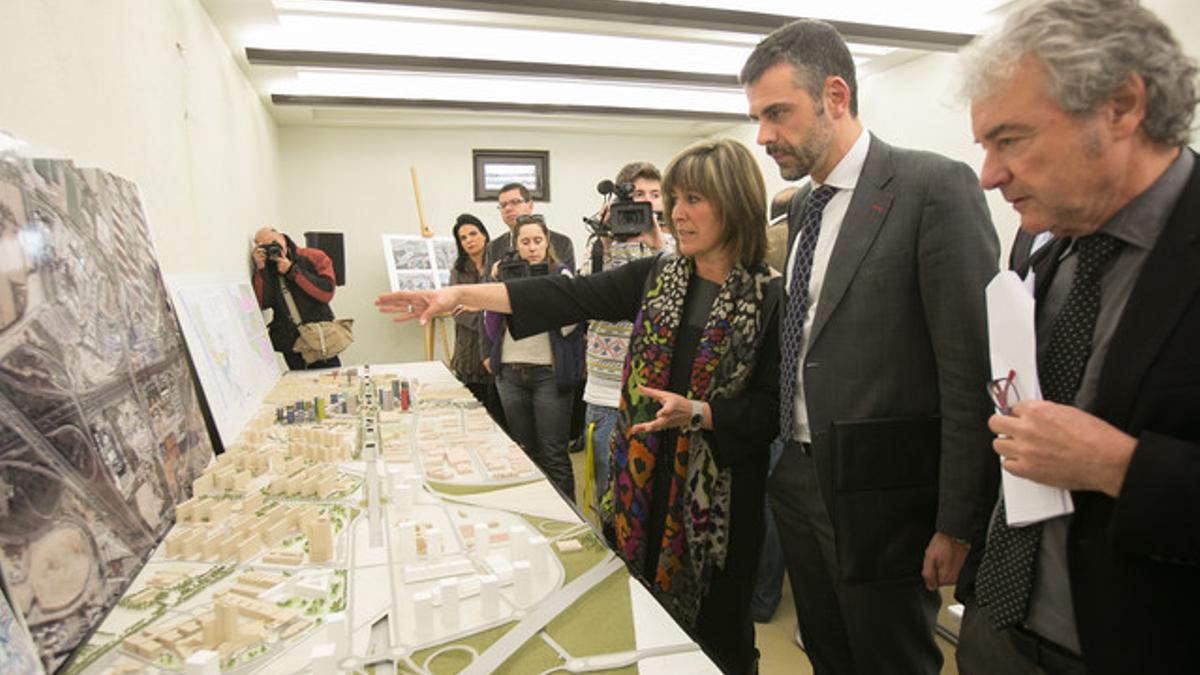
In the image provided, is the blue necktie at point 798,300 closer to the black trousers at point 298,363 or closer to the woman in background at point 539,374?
the woman in background at point 539,374

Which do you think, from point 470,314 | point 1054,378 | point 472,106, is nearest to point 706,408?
point 1054,378

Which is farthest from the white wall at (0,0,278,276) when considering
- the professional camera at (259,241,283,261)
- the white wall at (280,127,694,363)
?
the white wall at (280,127,694,363)

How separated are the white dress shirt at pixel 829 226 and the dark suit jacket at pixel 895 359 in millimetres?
45

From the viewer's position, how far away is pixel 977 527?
111 cm

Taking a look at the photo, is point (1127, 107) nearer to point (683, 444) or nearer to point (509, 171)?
point (683, 444)

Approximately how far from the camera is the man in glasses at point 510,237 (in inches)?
128

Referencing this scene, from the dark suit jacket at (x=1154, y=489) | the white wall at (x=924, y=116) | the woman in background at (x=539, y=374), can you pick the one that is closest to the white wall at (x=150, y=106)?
the woman in background at (x=539, y=374)

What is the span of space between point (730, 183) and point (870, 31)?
2514mm

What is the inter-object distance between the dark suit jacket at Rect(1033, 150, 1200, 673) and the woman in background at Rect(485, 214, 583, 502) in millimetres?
2180

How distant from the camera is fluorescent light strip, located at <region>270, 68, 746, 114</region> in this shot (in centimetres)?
438

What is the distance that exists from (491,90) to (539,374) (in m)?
2.66

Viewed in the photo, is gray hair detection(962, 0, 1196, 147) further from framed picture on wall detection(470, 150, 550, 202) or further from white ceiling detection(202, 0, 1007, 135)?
framed picture on wall detection(470, 150, 550, 202)

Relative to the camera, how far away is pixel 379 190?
614cm

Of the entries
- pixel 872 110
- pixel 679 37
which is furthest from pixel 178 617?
pixel 872 110
